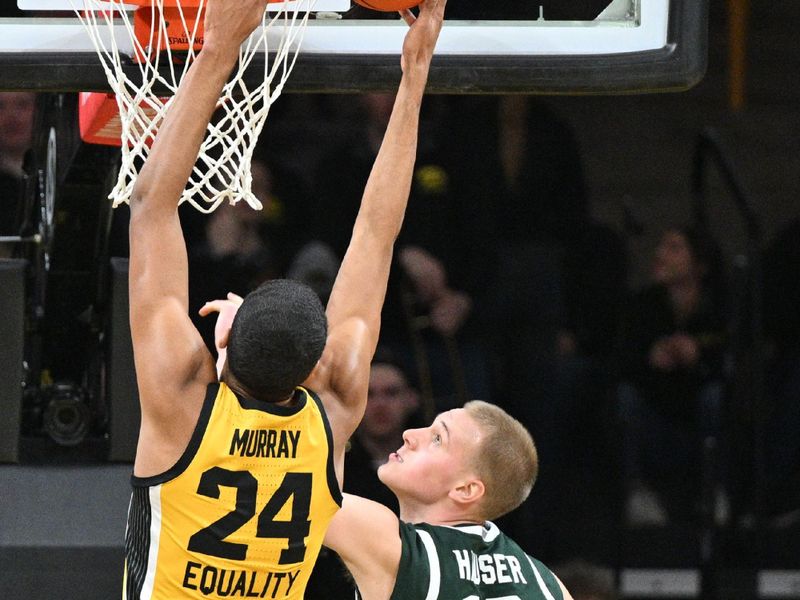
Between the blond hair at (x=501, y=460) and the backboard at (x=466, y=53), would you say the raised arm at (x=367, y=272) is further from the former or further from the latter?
the blond hair at (x=501, y=460)

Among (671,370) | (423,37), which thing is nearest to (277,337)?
(423,37)

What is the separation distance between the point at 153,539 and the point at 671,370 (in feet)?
14.1

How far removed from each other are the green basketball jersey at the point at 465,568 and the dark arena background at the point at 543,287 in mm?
1016

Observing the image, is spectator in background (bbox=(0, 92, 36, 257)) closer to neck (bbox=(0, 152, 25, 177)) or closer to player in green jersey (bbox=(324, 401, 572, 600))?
neck (bbox=(0, 152, 25, 177))

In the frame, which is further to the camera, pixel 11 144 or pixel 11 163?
pixel 11 144

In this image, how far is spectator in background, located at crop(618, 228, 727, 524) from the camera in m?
6.50

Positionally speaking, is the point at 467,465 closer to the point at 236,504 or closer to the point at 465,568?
the point at 465,568

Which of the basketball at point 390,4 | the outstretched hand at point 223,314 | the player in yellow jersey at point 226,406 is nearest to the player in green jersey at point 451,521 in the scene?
the player in yellow jersey at point 226,406

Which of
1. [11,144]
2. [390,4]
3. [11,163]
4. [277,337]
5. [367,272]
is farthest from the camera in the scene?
[11,144]

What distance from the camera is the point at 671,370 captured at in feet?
21.3

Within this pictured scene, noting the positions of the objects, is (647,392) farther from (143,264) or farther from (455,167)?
(143,264)

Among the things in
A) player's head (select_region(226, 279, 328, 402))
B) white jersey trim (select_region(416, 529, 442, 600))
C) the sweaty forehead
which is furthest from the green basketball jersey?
player's head (select_region(226, 279, 328, 402))

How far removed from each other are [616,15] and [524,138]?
10.8ft

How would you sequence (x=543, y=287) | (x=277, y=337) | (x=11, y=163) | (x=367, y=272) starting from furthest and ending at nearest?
(x=543, y=287) → (x=11, y=163) → (x=367, y=272) → (x=277, y=337)
